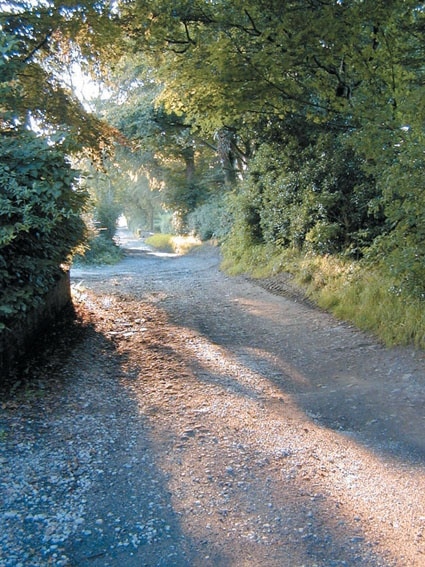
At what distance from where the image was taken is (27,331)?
577 centimetres

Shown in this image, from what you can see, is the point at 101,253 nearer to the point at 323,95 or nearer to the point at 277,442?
the point at 323,95

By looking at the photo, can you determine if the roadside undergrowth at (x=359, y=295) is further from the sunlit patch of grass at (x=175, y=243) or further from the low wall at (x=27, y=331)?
the sunlit patch of grass at (x=175, y=243)

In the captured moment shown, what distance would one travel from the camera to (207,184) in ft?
93.6

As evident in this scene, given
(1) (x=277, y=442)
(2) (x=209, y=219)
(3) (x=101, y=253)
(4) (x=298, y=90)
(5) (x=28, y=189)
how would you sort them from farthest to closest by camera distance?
(2) (x=209, y=219), (3) (x=101, y=253), (4) (x=298, y=90), (5) (x=28, y=189), (1) (x=277, y=442)

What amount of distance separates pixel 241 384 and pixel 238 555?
9.13 feet

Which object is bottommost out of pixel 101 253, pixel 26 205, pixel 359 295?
pixel 101 253

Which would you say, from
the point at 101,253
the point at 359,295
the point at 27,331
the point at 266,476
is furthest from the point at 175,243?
the point at 266,476

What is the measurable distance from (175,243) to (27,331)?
25425mm

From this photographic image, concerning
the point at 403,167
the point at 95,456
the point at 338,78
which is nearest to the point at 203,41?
the point at 338,78

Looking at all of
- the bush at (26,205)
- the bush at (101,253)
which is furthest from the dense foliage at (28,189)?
the bush at (101,253)

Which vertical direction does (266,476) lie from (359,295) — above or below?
below

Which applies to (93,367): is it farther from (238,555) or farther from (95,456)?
(238,555)

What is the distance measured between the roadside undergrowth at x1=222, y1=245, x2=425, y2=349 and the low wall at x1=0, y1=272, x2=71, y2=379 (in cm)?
452

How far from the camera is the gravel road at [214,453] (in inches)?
105
